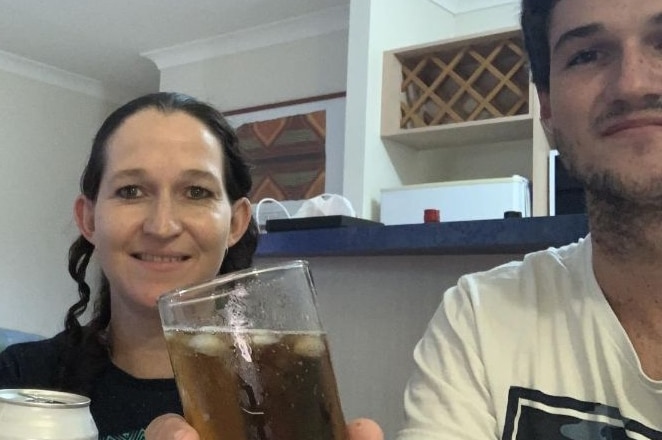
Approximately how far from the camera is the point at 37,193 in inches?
175

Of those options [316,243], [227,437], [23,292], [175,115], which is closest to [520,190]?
[316,243]

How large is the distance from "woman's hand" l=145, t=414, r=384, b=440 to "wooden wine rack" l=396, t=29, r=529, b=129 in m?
2.36

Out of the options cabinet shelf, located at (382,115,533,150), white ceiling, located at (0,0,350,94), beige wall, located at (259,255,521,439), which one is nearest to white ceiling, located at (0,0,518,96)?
white ceiling, located at (0,0,350,94)

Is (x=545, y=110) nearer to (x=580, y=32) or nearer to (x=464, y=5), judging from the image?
(x=580, y=32)

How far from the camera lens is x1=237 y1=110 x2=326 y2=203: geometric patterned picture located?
11.6ft

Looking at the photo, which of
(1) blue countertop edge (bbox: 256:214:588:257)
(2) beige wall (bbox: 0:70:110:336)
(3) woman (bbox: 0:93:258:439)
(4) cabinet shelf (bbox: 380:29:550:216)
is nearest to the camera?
(3) woman (bbox: 0:93:258:439)

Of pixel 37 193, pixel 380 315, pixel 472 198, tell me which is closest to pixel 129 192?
pixel 380 315

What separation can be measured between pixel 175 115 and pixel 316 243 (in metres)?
0.64

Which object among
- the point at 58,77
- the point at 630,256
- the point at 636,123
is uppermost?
the point at 58,77

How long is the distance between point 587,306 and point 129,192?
546 mm

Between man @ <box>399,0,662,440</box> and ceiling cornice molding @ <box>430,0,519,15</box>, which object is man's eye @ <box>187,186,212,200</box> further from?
ceiling cornice molding @ <box>430,0,519,15</box>

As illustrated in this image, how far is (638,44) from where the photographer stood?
719 mm

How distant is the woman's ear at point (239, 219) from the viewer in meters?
1.03

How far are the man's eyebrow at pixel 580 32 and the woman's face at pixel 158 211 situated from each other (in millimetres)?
445
